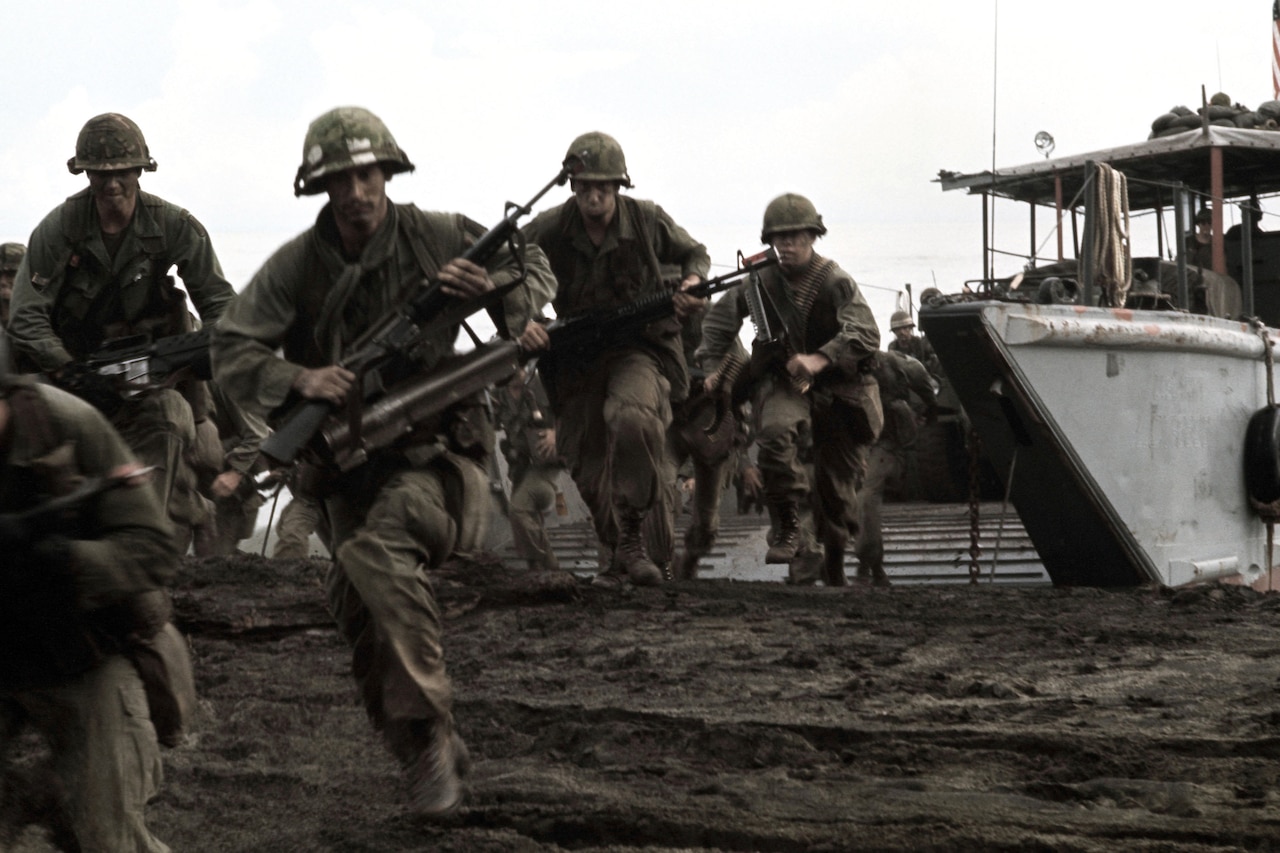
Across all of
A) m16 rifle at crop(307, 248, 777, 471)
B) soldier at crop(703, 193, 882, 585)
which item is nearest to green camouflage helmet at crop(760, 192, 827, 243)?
soldier at crop(703, 193, 882, 585)

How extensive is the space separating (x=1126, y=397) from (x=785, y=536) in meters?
2.20

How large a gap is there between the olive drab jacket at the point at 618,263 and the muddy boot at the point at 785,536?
1.80 metres

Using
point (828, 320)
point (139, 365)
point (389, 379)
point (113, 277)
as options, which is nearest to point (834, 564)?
point (828, 320)

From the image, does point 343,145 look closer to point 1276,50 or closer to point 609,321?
point 609,321

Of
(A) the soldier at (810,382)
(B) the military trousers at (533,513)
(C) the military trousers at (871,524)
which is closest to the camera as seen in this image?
(A) the soldier at (810,382)

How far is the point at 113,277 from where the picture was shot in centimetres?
764

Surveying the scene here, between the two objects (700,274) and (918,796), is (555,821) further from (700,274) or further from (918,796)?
(700,274)

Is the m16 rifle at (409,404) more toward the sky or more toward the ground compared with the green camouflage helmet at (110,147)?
more toward the ground

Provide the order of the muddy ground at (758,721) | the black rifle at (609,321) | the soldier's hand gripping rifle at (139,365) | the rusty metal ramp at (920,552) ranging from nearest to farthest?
the muddy ground at (758,721) → the soldier's hand gripping rifle at (139,365) → the black rifle at (609,321) → the rusty metal ramp at (920,552)

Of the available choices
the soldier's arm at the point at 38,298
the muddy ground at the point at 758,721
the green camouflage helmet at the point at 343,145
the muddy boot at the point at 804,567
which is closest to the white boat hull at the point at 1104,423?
the muddy boot at the point at 804,567

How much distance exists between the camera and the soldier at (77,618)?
145 inches

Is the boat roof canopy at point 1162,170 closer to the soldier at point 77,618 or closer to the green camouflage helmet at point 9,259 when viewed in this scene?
the green camouflage helmet at point 9,259

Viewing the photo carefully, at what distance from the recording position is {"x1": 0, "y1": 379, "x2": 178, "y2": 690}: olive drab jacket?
144 inches

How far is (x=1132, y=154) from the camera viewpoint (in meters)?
13.0
